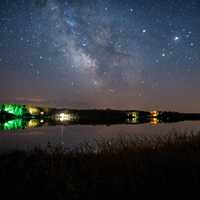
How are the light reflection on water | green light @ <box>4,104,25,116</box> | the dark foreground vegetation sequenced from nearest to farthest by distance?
the dark foreground vegetation < the light reflection on water < green light @ <box>4,104,25,116</box>

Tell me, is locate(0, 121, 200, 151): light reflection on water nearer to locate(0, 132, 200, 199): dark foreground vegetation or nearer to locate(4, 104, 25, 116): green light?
locate(0, 132, 200, 199): dark foreground vegetation

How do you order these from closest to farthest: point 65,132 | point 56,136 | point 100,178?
point 100,178, point 56,136, point 65,132

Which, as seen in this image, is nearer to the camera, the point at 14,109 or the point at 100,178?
the point at 100,178

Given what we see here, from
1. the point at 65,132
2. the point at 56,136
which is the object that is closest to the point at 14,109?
the point at 65,132

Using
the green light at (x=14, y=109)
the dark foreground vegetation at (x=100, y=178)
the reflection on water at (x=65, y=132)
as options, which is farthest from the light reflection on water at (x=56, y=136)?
the green light at (x=14, y=109)

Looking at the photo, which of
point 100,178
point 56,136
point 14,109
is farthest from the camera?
point 14,109

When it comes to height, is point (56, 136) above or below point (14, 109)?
below

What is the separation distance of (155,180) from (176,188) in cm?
67

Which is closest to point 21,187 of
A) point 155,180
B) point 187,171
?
point 155,180

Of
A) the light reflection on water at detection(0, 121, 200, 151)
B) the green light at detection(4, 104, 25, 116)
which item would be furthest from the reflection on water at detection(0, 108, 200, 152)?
the green light at detection(4, 104, 25, 116)

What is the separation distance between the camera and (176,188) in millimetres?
6043

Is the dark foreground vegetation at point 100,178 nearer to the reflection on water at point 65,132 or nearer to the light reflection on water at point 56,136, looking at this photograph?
the reflection on water at point 65,132

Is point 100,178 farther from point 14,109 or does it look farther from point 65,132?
point 14,109

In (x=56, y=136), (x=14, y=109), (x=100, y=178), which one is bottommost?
(x=56, y=136)
